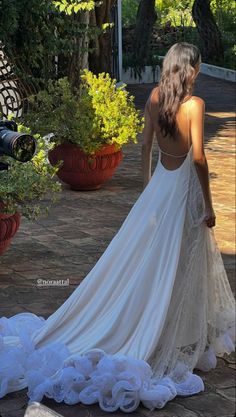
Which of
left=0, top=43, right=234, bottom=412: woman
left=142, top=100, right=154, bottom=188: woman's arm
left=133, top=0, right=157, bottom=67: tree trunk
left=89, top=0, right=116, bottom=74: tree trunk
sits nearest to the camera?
left=0, top=43, right=234, bottom=412: woman

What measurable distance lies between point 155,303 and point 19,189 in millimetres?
2065

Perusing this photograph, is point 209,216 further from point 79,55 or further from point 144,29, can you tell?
point 144,29

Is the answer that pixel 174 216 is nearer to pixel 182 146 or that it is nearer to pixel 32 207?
pixel 182 146

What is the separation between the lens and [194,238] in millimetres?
4812

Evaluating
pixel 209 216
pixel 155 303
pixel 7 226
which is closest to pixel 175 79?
pixel 209 216

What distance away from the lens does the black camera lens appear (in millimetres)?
2636

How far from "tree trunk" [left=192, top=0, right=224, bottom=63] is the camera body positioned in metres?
23.5

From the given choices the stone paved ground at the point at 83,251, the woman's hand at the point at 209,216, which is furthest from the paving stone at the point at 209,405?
the woman's hand at the point at 209,216

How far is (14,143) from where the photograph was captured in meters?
2.63

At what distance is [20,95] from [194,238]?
243 inches

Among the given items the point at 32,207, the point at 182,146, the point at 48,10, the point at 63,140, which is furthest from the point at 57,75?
the point at 182,146

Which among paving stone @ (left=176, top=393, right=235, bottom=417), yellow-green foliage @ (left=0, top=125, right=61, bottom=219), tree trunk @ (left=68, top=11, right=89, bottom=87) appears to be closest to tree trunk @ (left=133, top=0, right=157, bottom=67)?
tree trunk @ (left=68, top=11, right=89, bottom=87)

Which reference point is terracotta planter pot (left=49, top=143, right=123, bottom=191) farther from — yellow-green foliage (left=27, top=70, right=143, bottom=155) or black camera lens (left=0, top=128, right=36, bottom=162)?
black camera lens (left=0, top=128, right=36, bottom=162)

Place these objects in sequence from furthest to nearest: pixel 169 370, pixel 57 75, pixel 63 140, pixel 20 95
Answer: pixel 57 75 < pixel 20 95 < pixel 63 140 < pixel 169 370
